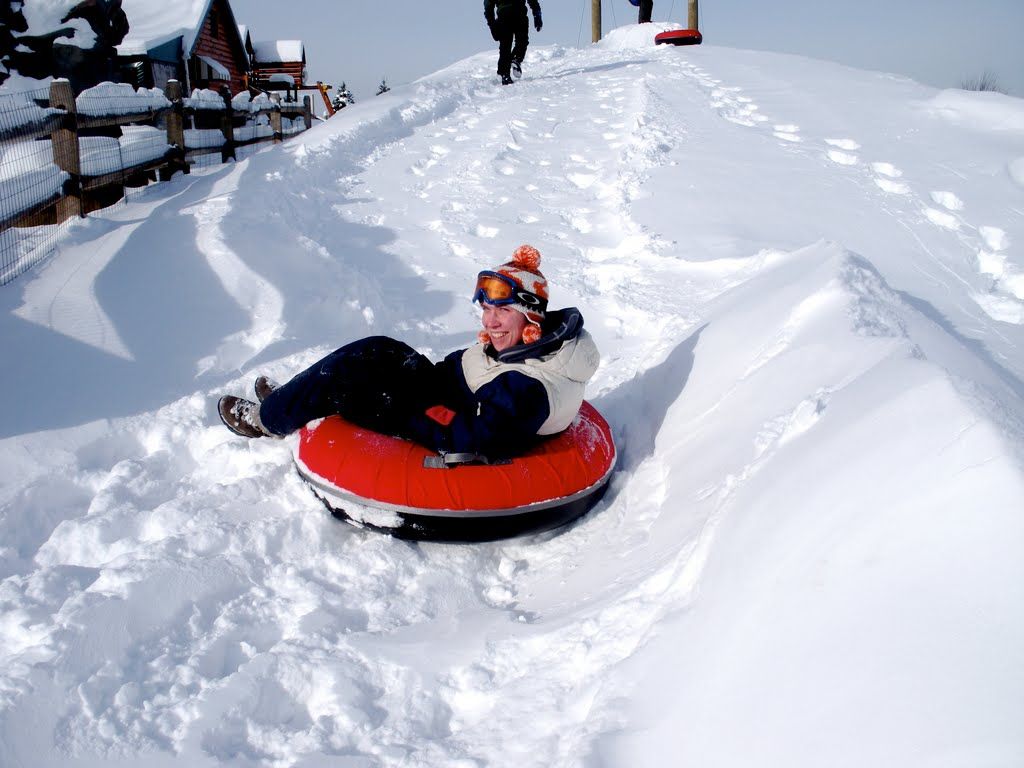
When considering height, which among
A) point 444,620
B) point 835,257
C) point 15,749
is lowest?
point 444,620

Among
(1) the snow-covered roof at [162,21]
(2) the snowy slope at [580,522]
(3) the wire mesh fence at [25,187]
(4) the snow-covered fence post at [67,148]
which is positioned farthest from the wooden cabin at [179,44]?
(2) the snowy slope at [580,522]

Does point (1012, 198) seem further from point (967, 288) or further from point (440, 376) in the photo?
point (440, 376)

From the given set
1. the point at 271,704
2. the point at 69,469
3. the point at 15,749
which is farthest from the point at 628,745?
the point at 69,469

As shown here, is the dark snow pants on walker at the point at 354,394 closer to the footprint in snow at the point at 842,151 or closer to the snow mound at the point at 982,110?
the footprint in snow at the point at 842,151

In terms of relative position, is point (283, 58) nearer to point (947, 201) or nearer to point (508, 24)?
point (508, 24)

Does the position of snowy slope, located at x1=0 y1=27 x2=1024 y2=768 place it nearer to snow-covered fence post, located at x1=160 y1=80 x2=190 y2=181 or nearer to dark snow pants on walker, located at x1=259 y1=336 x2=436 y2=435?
dark snow pants on walker, located at x1=259 y1=336 x2=436 y2=435

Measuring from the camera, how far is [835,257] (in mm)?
3617

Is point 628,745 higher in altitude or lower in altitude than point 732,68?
lower

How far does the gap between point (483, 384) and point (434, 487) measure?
1.63 feet

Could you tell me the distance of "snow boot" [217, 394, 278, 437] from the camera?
3260mm

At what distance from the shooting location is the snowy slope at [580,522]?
4.71ft

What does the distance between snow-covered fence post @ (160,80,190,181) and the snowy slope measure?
232 centimetres

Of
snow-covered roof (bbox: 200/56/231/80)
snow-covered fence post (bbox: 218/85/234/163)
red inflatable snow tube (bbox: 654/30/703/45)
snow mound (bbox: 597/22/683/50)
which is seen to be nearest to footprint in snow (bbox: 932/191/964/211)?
snow-covered fence post (bbox: 218/85/234/163)

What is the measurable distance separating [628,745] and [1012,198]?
6.51m
